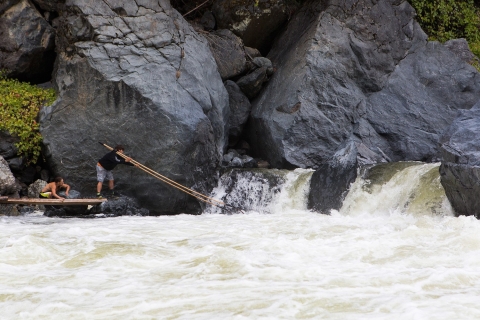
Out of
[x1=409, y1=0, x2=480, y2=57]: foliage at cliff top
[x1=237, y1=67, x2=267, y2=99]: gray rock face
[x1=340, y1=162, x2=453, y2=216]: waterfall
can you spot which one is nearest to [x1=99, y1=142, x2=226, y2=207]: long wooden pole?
[x1=340, y1=162, x2=453, y2=216]: waterfall

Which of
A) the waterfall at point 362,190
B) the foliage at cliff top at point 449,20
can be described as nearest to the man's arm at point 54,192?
the waterfall at point 362,190

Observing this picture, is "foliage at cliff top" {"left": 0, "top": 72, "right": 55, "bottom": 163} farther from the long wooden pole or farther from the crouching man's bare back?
the long wooden pole

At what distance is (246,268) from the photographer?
7.45 m

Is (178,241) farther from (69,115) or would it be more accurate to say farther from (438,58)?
(438,58)

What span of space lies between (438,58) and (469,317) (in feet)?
46.2

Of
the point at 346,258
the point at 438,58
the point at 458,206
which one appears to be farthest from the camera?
the point at 438,58

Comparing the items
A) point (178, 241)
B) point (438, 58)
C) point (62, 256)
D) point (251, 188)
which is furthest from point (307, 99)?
point (62, 256)

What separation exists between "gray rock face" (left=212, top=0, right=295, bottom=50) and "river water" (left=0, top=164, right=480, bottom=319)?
773 centimetres

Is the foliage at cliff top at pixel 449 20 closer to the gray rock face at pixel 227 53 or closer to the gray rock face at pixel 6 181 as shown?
the gray rock face at pixel 227 53

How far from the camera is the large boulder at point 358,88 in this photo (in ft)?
54.0

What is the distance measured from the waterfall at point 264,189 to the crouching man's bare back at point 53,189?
124 inches

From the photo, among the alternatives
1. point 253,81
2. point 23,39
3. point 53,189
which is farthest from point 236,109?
point 53,189

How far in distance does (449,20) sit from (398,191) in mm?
9991

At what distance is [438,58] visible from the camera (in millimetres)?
18656
